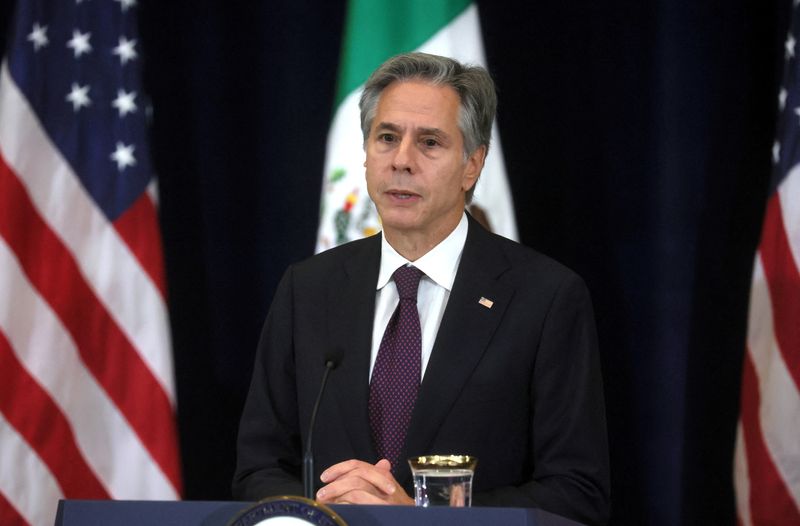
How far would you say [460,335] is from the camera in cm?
253

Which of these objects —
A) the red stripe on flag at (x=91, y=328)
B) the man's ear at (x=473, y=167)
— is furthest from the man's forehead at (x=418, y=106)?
the red stripe on flag at (x=91, y=328)

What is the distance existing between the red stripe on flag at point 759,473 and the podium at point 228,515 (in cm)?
194

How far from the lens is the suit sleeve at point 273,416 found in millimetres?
2551

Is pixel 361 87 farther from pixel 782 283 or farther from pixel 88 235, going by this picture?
pixel 782 283

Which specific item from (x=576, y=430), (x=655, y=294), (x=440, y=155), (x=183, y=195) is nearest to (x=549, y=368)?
(x=576, y=430)

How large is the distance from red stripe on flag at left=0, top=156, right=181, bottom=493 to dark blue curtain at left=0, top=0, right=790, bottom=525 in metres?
0.34

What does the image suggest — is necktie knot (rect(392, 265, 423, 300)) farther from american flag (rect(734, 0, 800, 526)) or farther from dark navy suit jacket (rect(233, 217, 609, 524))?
american flag (rect(734, 0, 800, 526))

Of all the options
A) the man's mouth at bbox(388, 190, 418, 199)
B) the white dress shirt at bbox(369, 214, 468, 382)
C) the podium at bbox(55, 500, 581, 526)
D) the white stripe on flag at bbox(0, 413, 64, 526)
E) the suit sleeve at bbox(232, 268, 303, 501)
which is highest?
the man's mouth at bbox(388, 190, 418, 199)

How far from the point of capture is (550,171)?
4.02 metres

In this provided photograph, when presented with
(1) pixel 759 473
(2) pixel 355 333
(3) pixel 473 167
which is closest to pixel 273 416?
(2) pixel 355 333

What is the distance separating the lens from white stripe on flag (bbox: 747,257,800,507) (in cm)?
352

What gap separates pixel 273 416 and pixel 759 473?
167 centimetres

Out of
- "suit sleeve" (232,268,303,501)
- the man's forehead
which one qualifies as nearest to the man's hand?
"suit sleeve" (232,268,303,501)

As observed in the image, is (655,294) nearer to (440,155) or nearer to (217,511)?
(440,155)
